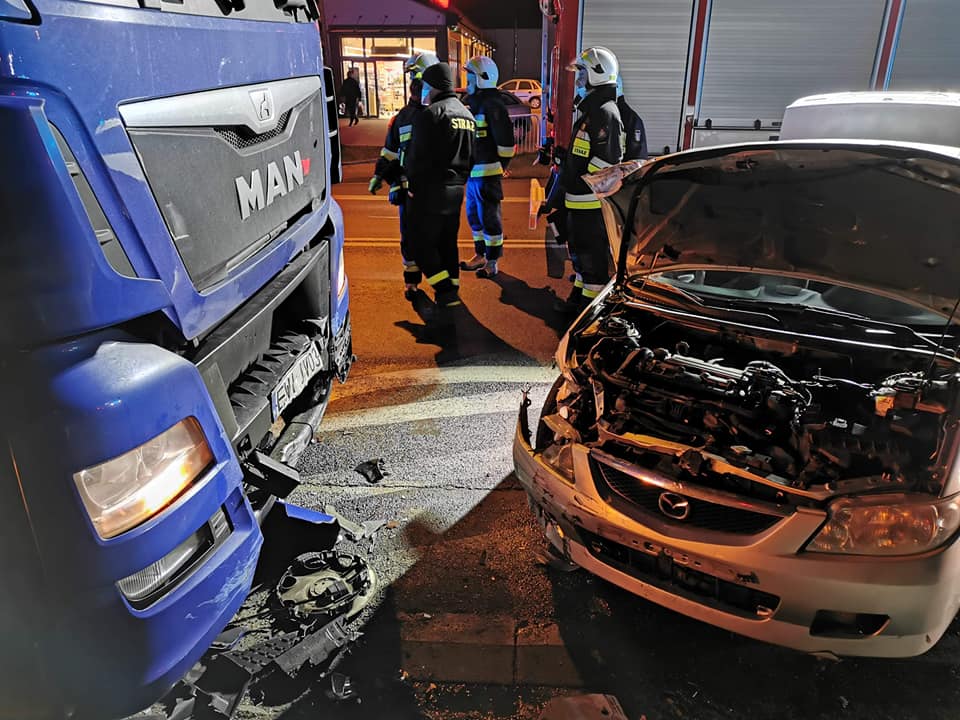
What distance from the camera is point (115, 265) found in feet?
4.58

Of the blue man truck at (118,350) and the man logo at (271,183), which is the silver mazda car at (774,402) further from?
the man logo at (271,183)

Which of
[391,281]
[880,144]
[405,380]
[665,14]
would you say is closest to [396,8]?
[665,14]

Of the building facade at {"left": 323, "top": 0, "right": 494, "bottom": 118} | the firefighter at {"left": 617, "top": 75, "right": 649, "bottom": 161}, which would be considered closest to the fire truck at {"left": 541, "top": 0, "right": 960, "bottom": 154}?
the firefighter at {"left": 617, "top": 75, "right": 649, "bottom": 161}

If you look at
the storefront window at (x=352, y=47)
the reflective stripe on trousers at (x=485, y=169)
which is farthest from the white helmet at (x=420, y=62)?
the storefront window at (x=352, y=47)

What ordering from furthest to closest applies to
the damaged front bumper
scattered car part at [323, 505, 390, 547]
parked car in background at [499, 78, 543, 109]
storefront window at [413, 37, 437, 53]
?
storefront window at [413, 37, 437, 53], parked car in background at [499, 78, 543, 109], scattered car part at [323, 505, 390, 547], the damaged front bumper

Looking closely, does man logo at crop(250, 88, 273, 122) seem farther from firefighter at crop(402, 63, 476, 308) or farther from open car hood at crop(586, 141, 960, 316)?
firefighter at crop(402, 63, 476, 308)

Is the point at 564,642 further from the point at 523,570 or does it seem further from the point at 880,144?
the point at 880,144

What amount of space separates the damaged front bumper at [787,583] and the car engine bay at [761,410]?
0.53 ft

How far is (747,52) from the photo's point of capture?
24.0ft

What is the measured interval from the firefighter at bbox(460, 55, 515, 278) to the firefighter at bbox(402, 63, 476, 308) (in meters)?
1.03

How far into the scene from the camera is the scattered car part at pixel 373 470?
3357mm

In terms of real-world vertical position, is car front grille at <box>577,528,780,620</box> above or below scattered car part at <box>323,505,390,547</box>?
above

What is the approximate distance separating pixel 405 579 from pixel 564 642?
692mm

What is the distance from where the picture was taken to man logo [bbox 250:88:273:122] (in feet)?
6.86
